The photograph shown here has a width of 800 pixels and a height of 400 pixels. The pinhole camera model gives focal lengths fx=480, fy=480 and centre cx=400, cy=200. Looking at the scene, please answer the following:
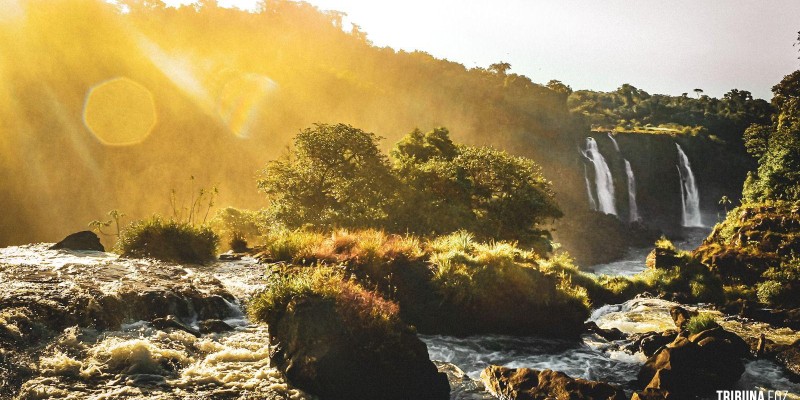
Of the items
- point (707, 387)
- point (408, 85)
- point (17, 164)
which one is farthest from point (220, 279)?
point (408, 85)

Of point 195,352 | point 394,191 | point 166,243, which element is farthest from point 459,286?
point 166,243

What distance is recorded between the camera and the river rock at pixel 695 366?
30.9 ft

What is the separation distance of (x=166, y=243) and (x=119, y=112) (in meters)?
47.0

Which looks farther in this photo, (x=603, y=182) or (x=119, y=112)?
(x=119, y=112)

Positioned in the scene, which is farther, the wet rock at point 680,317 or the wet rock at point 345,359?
the wet rock at point 680,317

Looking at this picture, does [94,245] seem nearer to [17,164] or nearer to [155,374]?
[155,374]

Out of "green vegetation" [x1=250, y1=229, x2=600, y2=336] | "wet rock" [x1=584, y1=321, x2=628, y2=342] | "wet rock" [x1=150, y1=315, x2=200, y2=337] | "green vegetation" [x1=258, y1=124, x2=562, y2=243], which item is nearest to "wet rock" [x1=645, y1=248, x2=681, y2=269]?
"green vegetation" [x1=258, y1=124, x2=562, y2=243]

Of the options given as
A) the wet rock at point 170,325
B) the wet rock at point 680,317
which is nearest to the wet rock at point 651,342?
the wet rock at point 680,317

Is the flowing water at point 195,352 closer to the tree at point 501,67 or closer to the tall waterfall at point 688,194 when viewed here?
the tall waterfall at point 688,194

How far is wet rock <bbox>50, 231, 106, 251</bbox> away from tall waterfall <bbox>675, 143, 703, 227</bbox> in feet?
188

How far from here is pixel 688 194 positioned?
56625 mm

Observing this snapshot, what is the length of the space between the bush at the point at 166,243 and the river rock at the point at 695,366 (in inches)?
587

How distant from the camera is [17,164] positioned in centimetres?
4900

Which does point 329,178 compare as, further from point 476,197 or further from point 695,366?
point 695,366
